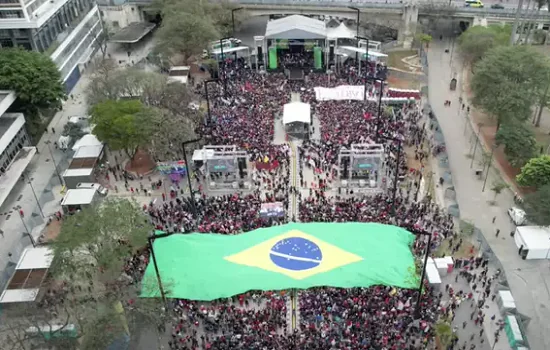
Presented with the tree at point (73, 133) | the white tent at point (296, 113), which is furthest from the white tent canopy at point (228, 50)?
the tree at point (73, 133)

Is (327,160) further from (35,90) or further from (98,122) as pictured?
(35,90)

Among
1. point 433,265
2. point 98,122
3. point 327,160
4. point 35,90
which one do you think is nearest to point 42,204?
point 98,122

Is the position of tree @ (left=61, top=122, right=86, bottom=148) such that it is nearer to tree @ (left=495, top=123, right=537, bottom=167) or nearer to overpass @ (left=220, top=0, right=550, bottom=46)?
overpass @ (left=220, top=0, right=550, bottom=46)

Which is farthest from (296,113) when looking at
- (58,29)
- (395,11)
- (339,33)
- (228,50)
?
(58,29)

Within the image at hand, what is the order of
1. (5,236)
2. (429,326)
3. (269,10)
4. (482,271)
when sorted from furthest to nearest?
(269,10) → (5,236) → (482,271) → (429,326)

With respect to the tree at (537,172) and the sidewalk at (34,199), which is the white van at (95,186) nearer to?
the sidewalk at (34,199)

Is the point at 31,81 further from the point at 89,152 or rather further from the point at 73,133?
the point at 89,152
